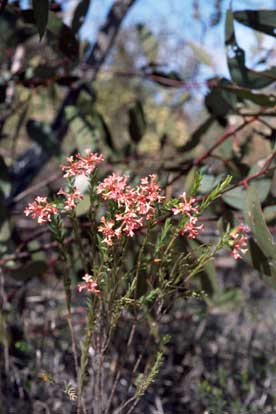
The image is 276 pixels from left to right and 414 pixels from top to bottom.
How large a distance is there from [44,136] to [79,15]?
43cm

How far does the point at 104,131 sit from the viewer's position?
173 centimetres

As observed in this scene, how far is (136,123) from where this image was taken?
6.12ft

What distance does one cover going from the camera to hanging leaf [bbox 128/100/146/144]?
71.7 inches

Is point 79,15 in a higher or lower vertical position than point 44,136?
higher

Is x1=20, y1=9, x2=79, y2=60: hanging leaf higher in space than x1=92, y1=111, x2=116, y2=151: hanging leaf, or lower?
higher

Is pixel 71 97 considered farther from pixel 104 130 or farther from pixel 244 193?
pixel 244 193

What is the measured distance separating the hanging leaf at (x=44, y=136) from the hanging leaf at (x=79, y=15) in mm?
398

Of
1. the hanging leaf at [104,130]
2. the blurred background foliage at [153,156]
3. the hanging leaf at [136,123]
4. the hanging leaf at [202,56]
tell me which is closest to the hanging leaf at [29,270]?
the blurred background foliage at [153,156]

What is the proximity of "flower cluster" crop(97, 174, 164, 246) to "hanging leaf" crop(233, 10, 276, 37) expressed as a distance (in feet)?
2.04

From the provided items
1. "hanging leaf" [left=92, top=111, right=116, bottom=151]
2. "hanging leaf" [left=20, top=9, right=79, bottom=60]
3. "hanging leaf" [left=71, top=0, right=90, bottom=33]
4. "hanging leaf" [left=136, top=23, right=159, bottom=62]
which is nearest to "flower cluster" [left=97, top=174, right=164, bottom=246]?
"hanging leaf" [left=20, top=9, right=79, bottom=60]

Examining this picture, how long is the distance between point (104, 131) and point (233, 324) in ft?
3.11

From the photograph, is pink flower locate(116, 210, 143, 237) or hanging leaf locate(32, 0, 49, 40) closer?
pink flower locate(116, 210, 143, 237)

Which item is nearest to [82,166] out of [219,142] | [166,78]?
Result: [219,142]

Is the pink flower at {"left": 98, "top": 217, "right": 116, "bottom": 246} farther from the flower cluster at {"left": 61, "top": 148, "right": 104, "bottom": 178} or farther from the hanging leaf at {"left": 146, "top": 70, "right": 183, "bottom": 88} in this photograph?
the hanging leaf at {"left": 146, "top": 70, "right": 183, "bottom": 88}
